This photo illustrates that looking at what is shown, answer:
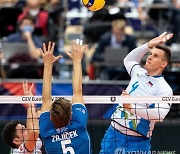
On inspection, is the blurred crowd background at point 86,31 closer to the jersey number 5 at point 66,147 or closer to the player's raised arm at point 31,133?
the player's raised arm at point 31,133

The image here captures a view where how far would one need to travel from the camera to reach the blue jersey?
8.12 meters

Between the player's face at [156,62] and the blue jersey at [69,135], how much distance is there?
1.75 metres

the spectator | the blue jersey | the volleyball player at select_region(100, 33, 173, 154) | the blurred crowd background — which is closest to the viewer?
the blue jersey

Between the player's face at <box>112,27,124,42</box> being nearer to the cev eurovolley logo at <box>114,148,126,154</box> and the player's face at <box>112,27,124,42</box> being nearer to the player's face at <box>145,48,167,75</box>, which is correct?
the player's face at <box>145,48,167,75</box>

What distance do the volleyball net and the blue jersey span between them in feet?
3.73

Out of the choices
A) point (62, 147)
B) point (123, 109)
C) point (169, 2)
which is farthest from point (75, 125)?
point (169, 2)

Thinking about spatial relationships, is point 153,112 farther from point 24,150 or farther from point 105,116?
point 105,116

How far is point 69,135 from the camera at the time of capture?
26.7 feet

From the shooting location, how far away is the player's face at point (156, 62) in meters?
9.66

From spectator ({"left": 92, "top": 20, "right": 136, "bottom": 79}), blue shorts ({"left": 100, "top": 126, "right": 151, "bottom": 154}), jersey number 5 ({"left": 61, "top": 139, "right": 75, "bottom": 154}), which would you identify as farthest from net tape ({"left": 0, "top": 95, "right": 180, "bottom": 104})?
spectator ({"left": 92, "top": 20, "right": 136, "bottom": 79})

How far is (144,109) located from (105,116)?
417 centimetres

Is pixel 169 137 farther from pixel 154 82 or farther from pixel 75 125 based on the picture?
pixel 75 125

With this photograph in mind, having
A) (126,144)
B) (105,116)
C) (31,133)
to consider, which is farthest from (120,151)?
(105,116)

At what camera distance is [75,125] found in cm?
815
